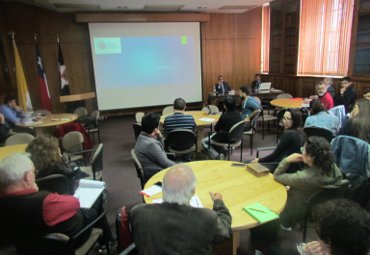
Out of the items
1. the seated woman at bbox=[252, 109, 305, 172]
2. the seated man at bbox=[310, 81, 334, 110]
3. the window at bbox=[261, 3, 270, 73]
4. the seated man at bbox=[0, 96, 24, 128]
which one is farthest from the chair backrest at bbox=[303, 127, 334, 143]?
the window at bbox=[261, 3, 270, 73]

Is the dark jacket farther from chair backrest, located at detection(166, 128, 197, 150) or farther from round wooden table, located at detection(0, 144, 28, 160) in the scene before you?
round wooden table, located at detection(0, 144, 28, 160)

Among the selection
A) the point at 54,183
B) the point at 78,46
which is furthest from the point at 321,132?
the point at 78,46

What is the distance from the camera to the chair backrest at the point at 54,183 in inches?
79.7

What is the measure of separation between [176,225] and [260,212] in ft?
2.31

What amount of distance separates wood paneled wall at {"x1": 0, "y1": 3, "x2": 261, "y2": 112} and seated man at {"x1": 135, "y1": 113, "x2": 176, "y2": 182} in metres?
5.21

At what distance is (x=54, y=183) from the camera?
6.77ft

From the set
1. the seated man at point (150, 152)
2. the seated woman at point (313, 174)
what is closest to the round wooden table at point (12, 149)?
the seated man at point (150, 152)

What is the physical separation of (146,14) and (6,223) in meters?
7.31

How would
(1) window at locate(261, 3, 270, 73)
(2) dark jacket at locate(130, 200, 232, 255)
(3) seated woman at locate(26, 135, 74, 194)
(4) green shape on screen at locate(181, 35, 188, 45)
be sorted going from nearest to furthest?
1. (2) dark jacket at locate(130, 200, 232, 255)
2. (3) seated woman at locate(26, 135, 74, 194)
3. (4) green shape on screen at locate(181, 35, 188, 45)
4. (1) window at locate(261, 3, 270, 73)

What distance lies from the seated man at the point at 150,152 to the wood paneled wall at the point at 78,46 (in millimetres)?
5214

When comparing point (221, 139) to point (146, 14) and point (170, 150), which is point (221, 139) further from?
point (146, 14)

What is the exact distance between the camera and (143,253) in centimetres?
132

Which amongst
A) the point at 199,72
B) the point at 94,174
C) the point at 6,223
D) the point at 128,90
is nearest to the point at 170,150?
the point at 94,174

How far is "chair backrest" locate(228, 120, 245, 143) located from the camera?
395cm
